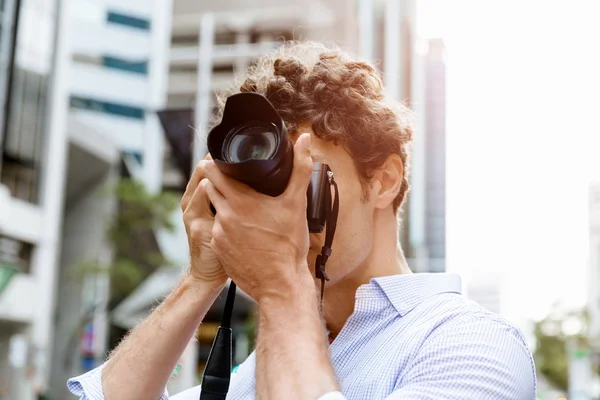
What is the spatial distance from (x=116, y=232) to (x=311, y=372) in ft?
101

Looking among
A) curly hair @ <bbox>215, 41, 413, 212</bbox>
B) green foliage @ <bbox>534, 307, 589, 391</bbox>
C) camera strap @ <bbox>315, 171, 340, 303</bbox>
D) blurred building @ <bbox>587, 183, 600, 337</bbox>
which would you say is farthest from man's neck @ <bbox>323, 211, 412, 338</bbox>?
blurred building @ <bbox>587, 183, 600, 337</bbox>

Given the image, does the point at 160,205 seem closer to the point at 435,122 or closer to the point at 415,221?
the point at 415,221

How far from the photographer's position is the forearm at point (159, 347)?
162 centimetres

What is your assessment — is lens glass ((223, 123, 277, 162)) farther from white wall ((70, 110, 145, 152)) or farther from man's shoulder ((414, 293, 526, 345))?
white wall ((70, 110, 145, 152))

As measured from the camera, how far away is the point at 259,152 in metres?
1.39

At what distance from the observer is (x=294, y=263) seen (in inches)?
54.6

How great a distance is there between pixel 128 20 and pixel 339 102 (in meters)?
47.1

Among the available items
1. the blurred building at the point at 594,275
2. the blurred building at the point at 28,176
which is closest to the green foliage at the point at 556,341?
the blurred building at the point at 594,275

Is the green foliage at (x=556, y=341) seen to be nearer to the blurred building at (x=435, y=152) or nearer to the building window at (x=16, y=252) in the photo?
the blurred building at (x=435, y=152)

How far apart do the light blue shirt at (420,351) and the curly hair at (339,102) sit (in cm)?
23

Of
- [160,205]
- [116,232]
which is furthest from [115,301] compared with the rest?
[160,205]

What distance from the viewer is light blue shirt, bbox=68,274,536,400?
53.3 inches

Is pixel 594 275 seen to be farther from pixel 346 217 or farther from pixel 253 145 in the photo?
pixel 253 145

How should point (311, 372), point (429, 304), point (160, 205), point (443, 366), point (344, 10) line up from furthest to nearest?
1. point (160, 205)
2. point (344, 10)
3. point (429, 304)
4. point (443, 366)
5. point (311, 372)
